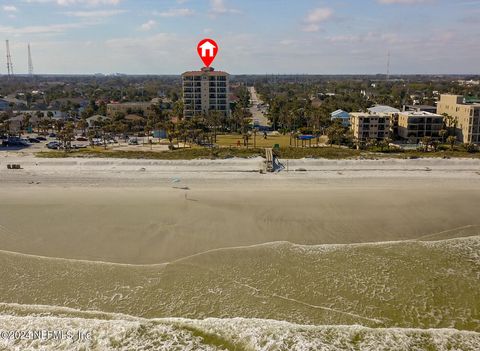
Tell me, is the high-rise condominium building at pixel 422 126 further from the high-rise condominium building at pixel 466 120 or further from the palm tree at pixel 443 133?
the high-rise condominium building at pixel 466 120

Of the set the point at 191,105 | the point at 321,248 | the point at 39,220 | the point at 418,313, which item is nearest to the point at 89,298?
the point at 39,220

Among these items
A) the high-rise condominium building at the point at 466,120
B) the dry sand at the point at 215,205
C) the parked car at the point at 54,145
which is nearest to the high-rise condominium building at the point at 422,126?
the high-rise condominium building at the point at 466,120

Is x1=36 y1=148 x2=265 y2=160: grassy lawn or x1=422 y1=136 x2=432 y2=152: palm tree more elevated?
x1=422 y1=136 x2=432 y2=152: palm tree

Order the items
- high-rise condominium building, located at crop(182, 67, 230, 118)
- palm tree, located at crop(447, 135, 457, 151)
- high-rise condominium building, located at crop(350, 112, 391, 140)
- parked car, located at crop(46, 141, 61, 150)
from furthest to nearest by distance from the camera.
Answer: high-rise condominium building, located at crop(182, 67, 230, 118), high-rise condominium building, located at crop(350, 112, 391, 140), parked car, located at crop(46, 141, 61, 150), palm tree, located at crop(447, 135, 457, 151)

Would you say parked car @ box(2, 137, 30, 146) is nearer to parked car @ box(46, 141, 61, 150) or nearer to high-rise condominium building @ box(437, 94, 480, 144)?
parked car @ box(46, 141, 61, 150)

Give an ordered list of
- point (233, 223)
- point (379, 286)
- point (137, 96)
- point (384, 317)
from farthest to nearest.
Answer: point (137, 96), point (233, 223), point (379, 286), point (384, 317)

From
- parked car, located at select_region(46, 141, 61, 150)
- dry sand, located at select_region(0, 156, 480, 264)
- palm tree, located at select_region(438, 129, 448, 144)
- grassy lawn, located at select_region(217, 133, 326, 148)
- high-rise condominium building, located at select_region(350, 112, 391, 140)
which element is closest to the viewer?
dry sand, located at select_region(0, 156, 480, 264)

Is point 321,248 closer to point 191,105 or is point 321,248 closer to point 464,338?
point 464,338

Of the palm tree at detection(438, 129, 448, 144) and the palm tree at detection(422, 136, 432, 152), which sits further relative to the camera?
the palm tree at detection(438, 129, 448, 144)

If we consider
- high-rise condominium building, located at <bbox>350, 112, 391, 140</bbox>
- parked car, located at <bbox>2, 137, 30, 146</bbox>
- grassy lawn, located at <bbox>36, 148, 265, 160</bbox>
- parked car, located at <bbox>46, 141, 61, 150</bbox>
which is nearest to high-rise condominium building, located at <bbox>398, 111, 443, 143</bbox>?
high-rise condominium building, located at <bbox>350, 112, 391, 140</bbox>
